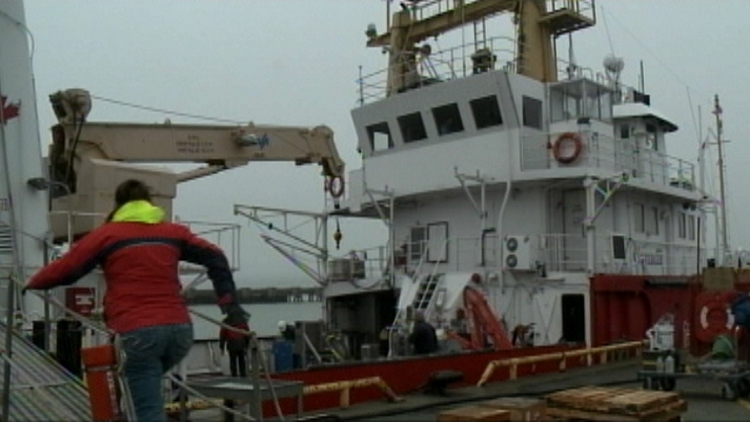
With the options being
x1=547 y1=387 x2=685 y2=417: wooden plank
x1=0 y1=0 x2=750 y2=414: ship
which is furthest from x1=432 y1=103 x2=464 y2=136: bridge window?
x1=547 y1=387 x2=685 y2=417: wooden plank

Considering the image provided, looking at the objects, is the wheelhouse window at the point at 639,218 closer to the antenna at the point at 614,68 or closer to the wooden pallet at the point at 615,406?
the antenna at the point at 614,68

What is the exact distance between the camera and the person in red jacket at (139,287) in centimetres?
498

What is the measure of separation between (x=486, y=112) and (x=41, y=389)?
14.8 meters

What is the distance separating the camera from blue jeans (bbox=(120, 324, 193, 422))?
496 centimetres

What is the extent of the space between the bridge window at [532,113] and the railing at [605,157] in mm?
442

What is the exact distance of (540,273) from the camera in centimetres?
1777

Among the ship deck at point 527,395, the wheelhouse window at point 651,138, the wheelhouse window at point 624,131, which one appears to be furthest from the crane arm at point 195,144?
the wheelhouse window at point 651,138

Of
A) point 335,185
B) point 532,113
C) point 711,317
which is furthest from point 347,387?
point 532,113

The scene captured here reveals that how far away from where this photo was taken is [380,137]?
21922mm

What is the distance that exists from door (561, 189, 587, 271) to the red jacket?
14712 mm

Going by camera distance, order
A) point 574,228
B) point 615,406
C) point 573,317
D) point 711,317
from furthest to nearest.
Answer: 1. point 574,228
2. point 573,317
3. point 711,317
4. point 615,406

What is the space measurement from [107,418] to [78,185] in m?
7.45

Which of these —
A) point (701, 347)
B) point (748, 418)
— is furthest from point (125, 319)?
point (701, 347)

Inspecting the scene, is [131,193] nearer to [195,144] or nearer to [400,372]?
[400,372]
